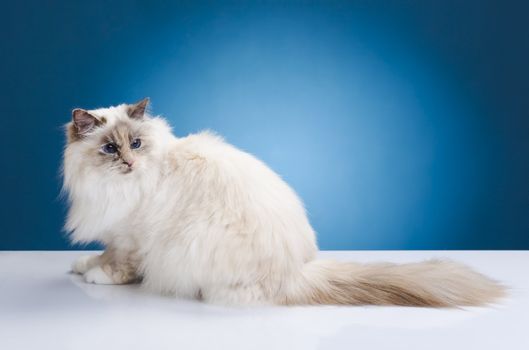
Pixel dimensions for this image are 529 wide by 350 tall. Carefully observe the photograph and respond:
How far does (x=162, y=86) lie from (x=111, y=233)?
4.07ft

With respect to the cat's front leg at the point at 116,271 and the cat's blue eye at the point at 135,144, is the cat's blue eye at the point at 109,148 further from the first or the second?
the cat's front leg at the point at 116,271

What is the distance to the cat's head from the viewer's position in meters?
1.70

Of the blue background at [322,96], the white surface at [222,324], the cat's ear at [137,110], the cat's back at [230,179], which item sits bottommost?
the white surface at [222,324]

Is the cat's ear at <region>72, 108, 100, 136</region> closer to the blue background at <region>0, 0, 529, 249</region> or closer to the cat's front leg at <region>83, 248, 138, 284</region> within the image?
the cat's front leg at <region>83, 248, 138, 284</region>

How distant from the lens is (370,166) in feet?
9.75

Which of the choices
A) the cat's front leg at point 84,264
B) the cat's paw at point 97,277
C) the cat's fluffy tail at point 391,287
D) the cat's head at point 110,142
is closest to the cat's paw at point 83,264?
the cat's front leg at point 84,264

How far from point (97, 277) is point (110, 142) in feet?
1.49

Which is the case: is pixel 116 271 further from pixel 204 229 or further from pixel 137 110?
pixel 137 110

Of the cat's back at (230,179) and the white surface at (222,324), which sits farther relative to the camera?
the cat's back at (230,179)

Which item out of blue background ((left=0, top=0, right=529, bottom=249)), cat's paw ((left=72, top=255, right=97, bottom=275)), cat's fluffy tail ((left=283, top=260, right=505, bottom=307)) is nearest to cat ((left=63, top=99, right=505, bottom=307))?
cat's fluffy tail ((left=283, top=260, right=505, bottom=307))

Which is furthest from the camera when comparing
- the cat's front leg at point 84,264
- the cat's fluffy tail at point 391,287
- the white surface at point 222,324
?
the cat's front leg at point 84,264

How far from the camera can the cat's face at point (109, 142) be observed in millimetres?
1698

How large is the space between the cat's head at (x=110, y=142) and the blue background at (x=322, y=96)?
3.61ft

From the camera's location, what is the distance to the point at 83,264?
1.96 meters
